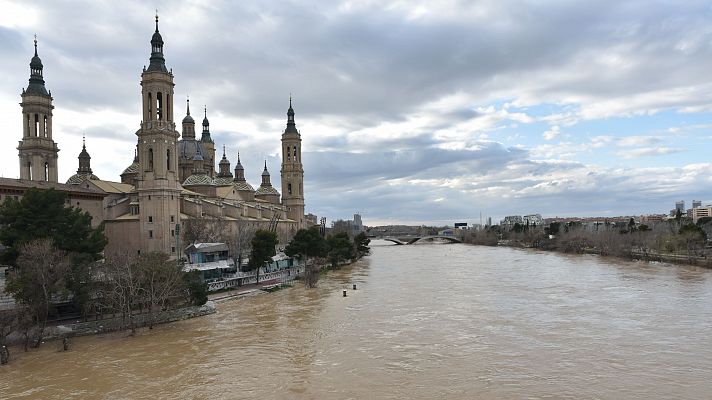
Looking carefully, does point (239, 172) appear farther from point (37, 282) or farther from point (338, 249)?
point (37, 282)

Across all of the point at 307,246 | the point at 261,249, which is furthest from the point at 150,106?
the point at 307,246

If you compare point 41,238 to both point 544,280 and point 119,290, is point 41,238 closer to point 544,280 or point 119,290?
point 119,290

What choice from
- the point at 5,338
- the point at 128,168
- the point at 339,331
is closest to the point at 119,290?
the point at 5,338

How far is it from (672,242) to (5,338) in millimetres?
65376

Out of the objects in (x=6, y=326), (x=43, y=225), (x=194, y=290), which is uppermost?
(x=43, y=225)

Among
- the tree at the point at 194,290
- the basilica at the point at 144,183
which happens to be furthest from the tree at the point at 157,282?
the basilica at the point at 144,183

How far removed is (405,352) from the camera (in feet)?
66.9

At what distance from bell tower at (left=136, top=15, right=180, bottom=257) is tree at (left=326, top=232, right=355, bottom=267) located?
742 inches

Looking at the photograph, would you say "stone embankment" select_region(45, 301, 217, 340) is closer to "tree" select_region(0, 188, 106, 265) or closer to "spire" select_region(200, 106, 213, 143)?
"tree" select_region(0, 188, 106, 265)

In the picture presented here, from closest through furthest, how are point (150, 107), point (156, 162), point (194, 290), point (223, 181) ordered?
point (194, 290)
point (156, 162)
point (150, 107)
point (223, 181)

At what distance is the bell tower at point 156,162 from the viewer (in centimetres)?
4125

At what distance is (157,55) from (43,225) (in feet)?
71.6

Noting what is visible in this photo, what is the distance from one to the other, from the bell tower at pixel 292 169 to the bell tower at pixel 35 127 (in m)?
37.2

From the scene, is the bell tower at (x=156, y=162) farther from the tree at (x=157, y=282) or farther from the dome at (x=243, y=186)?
the dome at (x=243, y=186)
